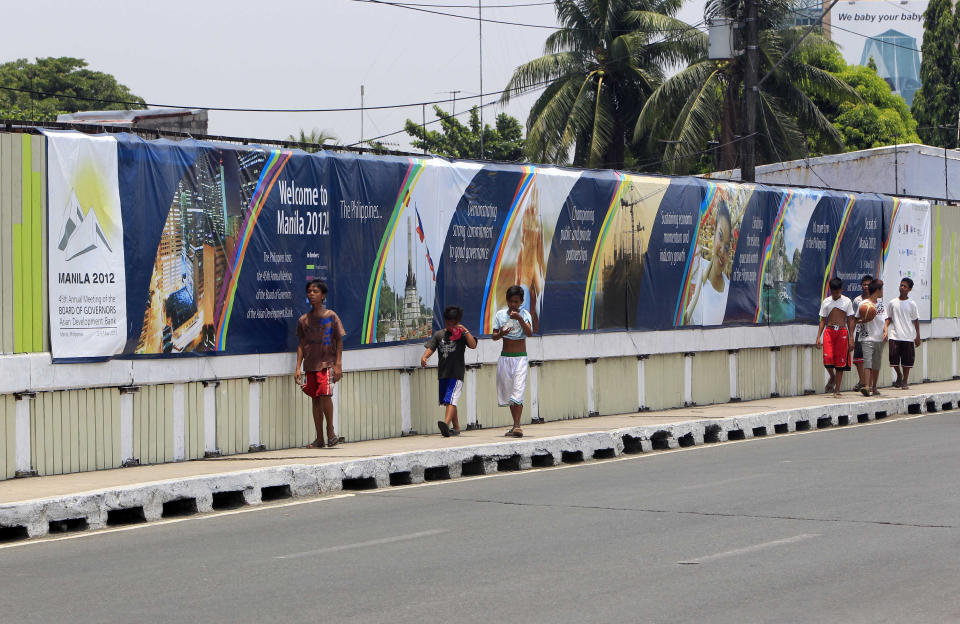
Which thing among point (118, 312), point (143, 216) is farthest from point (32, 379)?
point (143, 216)

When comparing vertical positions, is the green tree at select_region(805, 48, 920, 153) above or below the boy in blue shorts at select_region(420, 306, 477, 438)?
above

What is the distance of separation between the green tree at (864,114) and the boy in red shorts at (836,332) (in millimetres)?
35942

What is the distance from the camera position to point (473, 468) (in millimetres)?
13766

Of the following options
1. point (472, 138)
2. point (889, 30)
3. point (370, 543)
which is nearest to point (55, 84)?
point (472, 138)

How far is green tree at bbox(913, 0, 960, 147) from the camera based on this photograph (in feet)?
218

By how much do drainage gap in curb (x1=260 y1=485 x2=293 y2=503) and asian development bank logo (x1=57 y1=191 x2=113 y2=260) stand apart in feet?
9.17

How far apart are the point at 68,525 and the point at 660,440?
25.9 ft

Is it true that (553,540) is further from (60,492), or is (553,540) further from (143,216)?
(143,216)

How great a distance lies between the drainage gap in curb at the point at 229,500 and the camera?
11386 millimetres

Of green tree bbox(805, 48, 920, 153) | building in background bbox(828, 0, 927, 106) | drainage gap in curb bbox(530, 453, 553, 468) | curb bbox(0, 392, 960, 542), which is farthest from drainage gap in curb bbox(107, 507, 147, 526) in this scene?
building in background bbox(828, 0, 927, 106)

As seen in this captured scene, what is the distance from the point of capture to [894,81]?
121 m

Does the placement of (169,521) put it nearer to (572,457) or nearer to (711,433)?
(572,457)

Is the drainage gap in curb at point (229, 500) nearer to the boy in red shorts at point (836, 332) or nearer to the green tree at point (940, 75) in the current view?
the boy in red shorts at point (836, 332)

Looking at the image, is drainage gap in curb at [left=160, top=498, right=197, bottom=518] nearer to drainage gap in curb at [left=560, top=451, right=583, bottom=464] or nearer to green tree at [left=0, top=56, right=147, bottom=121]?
drainage gap in curb at [left=560, top=451, right=583, bottom=464]
